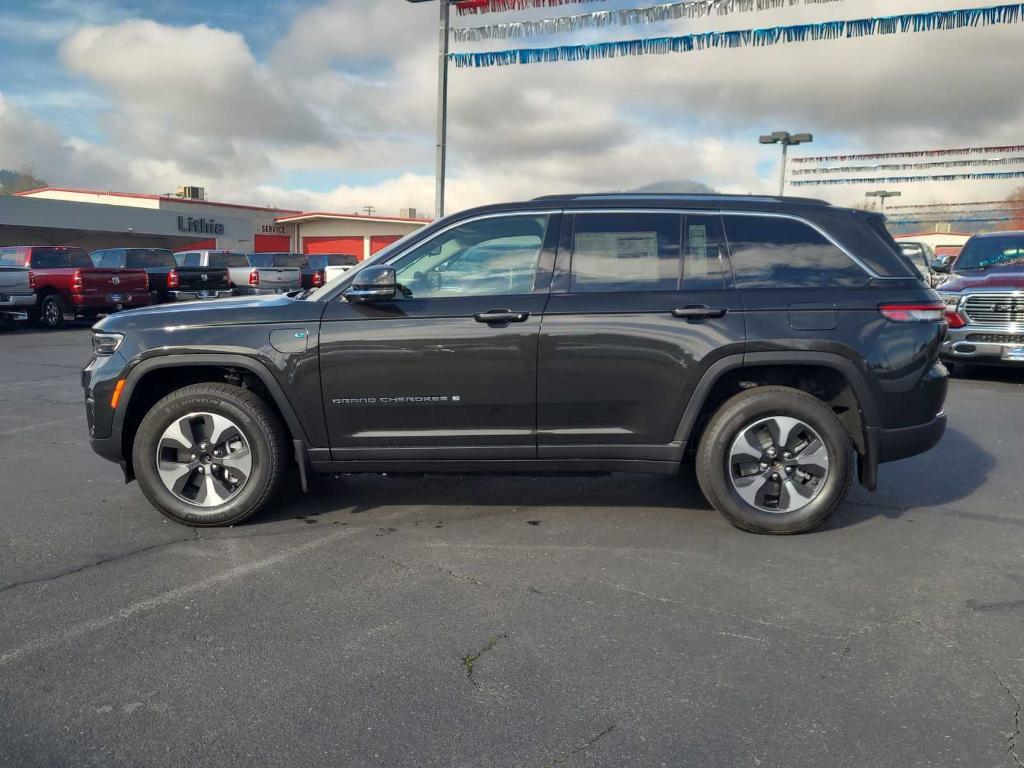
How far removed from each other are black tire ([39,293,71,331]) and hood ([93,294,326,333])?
52.9 ft

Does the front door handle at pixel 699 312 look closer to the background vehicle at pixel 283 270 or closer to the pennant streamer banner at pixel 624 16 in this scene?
the pennant streamer banner at pixel 624 16

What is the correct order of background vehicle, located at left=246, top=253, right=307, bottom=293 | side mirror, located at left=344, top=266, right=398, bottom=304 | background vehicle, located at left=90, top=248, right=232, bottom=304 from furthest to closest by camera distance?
background vehicle, located at left=246, top=253, right=307, bottom=293 → background vehicle, located at left=90, top=248, right=232, bottom=304 → side mirror, located at left=344, top=266, right=398, bottom=304

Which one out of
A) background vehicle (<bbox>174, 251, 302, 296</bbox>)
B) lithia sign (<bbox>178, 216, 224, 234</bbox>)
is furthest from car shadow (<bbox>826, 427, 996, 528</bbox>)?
lithia sign (<bbox>178, 216, 224, 234</bbox>)

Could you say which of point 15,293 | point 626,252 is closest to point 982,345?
point 626,252

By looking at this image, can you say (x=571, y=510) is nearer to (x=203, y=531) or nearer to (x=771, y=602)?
(x=771, y=602)

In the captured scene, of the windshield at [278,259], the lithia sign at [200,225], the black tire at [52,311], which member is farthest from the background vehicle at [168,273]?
the lithia sign at [200,225]

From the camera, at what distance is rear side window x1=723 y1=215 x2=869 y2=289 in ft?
15.4

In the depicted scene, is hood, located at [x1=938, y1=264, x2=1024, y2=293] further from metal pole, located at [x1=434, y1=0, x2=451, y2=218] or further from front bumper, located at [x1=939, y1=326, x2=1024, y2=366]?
metal pole, located at [x1=434, y1=0, x2=451, y2=218]

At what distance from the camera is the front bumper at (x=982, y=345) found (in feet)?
32.9

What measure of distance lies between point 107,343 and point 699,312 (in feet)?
11.0

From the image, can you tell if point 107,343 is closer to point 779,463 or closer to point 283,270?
point 779,463

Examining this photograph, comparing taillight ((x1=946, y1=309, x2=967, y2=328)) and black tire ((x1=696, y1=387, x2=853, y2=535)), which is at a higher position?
taillight ((x1=946, y1=309, x2=967, y2=328))

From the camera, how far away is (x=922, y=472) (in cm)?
612

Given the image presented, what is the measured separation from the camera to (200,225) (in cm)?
4478
